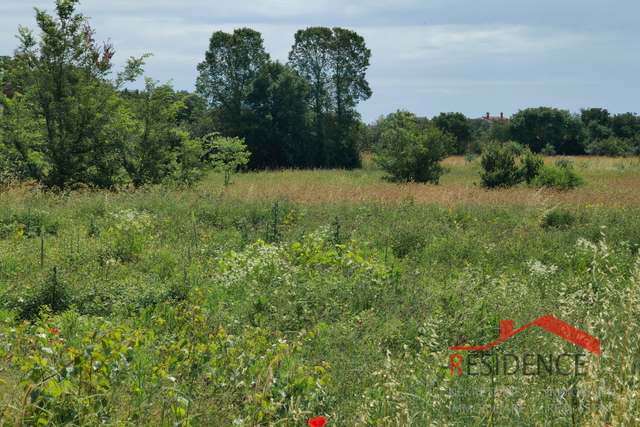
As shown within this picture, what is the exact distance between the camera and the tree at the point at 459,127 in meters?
50.5

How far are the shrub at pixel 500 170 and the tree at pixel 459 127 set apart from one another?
99.1ft

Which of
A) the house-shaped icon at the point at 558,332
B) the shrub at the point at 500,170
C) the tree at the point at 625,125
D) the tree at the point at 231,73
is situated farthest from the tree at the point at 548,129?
the house-shaped icon at the point at 558,332

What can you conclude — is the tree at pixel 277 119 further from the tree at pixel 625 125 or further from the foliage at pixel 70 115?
the tree at pixel 625 125

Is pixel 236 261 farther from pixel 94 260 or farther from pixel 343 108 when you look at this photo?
pixel 343 108

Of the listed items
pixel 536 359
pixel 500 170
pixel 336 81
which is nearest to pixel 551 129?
pixel 336 81

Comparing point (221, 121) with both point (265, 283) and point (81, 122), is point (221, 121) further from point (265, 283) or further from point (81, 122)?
point (265, 283)

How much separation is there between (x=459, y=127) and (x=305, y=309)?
162ft

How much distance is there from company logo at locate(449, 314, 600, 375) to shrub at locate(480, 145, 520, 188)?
16.4 m

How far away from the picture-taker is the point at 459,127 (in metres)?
51.0

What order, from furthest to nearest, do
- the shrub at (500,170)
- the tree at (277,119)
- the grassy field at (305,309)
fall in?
the tree at (277,119), the shrub at (500,170), the grassy field at (305,309)

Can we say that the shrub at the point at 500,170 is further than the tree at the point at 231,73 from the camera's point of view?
No

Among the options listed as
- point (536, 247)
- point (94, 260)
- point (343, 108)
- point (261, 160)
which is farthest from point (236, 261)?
point (343, 108)

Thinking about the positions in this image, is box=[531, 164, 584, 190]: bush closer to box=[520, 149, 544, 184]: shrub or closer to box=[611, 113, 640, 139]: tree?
box=[520, 149, 544, 184]: shrub

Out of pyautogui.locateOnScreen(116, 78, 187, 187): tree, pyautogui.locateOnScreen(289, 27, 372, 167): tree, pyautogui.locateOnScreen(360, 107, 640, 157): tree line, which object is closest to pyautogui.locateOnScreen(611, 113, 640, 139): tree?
pyautogui.locateOnScreen(360, 107, 640, 157): tree line
